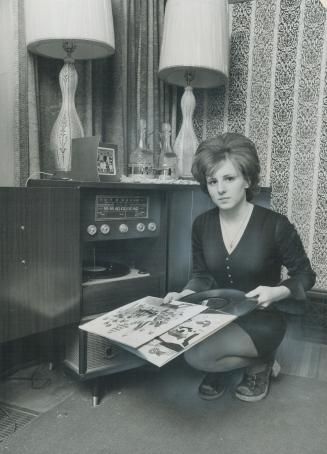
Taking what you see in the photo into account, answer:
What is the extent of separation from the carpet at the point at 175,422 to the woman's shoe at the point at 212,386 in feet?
0.06

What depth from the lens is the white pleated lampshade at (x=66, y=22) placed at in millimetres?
1142

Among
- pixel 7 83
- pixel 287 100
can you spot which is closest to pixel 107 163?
pixel 7 83

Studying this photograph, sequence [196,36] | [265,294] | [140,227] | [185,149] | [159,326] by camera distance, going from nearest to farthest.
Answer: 1. [159,326]
2. [265,294]
3. [140,227]
4. [196,36]
5. [185,149]

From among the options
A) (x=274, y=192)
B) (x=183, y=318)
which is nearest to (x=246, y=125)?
(x=274, y=192)

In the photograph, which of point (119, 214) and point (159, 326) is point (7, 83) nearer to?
point (119, 214)

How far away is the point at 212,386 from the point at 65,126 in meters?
0.79

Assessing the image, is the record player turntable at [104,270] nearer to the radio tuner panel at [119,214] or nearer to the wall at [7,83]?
the radio tuner panel at [119,214]

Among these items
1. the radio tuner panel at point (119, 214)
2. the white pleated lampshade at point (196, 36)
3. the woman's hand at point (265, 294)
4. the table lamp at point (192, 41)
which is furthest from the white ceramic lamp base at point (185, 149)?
the woman's hand at point (265, 294)

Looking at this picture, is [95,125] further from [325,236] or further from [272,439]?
[272,439]

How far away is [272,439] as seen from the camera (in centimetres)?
93

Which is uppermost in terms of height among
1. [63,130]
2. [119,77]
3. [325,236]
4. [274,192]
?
[119,77]

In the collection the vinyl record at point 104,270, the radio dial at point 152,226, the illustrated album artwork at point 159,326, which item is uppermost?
the radio dial at point 152,226

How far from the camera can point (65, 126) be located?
3.99 ft

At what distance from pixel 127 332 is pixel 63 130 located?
61cm
